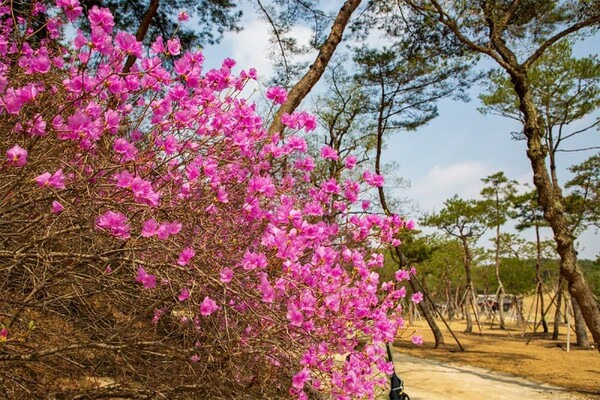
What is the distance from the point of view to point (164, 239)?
71.4 inches

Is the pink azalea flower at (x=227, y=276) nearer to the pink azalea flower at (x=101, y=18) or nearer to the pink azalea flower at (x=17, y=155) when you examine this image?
the pink azalea flower at (x=17, y=155)

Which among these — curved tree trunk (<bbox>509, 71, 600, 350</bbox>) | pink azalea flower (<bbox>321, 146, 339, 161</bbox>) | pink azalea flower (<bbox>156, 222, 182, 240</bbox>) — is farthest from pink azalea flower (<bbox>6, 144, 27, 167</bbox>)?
curved tree trunk (<bbox>509, 71, 600, 350</bbox>)

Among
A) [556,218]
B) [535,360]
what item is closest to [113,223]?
[556,218]

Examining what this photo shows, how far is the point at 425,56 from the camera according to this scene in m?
8.90

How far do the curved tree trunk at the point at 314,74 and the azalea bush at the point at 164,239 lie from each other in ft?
3.67

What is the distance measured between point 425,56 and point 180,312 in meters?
7.98

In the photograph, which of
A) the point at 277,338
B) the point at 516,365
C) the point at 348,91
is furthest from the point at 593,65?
the point at 277,338

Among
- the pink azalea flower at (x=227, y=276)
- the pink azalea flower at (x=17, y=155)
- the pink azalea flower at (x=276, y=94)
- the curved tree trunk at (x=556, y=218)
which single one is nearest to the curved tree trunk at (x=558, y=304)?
the curved tree trunk at (x=556, y=218)

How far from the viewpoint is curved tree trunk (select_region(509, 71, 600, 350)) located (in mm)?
6926

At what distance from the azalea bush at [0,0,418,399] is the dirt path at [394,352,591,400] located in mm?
4929

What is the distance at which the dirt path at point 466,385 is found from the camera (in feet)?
22.9

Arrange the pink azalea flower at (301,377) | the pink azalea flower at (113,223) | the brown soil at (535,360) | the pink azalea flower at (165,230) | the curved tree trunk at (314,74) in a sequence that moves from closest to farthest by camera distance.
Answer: the pink azalea flower at (113,223) < the pink azalea flower at (165,230) < the pink azalea flower at (301,377) < the curved tree trunk at (314,74) < the brown soil at (535,360)

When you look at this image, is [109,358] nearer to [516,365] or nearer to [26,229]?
[26,229]

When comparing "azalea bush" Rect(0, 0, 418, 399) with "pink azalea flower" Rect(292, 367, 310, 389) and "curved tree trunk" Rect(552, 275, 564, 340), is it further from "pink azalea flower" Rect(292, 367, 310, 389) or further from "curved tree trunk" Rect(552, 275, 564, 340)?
"curved tree trunk" Rect(552, 275, 564, 340)
